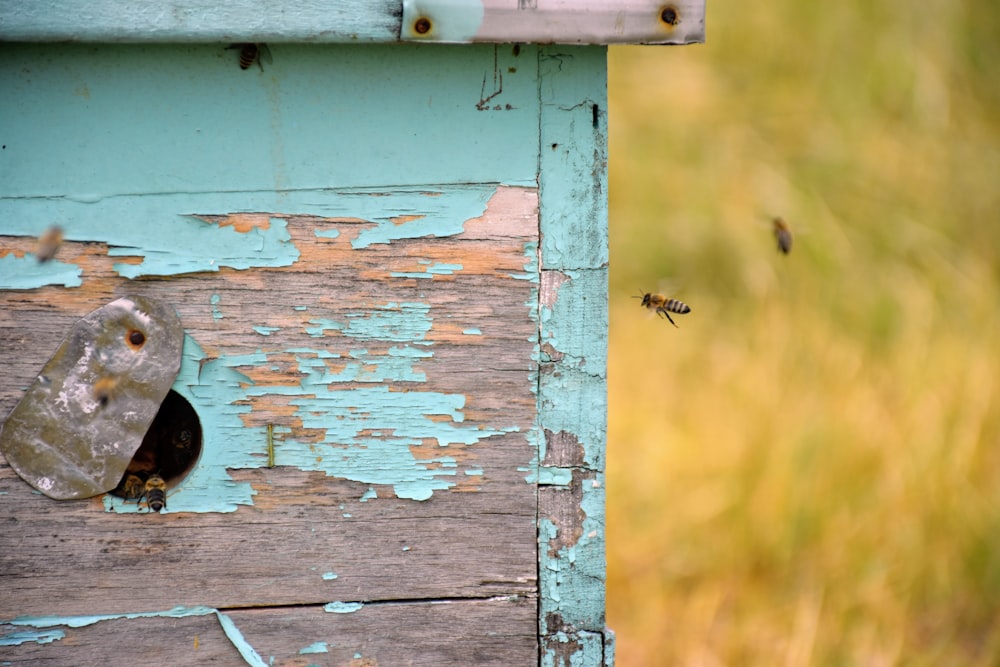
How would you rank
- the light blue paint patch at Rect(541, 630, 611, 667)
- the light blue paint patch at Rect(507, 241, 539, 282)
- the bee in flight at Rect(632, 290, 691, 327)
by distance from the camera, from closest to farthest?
the light blue paint patch at Rect(507, 241, 539, 282)
the light blue paint patch at Rect(541, 630, 611, 667)
the bee in flight at Rect(632, 290, 691, 327)

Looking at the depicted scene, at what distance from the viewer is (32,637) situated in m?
1.39

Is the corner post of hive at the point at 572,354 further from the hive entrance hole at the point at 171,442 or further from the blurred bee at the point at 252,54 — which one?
the hive entrance hole at the point at 171,442

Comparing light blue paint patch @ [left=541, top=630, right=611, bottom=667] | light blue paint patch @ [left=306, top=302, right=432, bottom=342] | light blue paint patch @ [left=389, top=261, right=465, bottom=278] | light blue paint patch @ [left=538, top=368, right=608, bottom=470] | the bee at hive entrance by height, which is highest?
light blue paint patch @ [left=389, top=261, right=465, bottom=278]

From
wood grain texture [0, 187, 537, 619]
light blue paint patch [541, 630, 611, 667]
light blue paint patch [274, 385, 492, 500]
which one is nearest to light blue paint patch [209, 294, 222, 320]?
wood grain texture [0, 187, 537, 619]

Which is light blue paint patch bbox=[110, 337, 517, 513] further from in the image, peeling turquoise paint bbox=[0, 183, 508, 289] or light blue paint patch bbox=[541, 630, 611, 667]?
light blue paint patch bbox=[541, 630, 611, 667]

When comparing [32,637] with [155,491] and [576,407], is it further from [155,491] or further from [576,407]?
[576,407]

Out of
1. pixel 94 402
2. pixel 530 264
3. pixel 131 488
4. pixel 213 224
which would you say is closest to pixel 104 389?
pixel 94 402

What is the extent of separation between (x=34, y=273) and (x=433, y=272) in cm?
55

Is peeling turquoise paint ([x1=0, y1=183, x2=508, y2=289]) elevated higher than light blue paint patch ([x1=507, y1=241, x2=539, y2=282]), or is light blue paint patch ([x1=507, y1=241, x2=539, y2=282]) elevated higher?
peeling turquoise paint ([x1=0, y1=183, x2=508, y2=289])

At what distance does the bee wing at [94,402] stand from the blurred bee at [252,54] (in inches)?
14.0

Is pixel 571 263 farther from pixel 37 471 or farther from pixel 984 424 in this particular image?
pixel 984 424

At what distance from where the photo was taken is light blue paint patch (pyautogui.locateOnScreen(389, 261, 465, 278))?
135 cm

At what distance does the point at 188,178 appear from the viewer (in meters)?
1.29

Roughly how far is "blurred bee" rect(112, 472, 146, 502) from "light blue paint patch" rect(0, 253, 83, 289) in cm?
30
